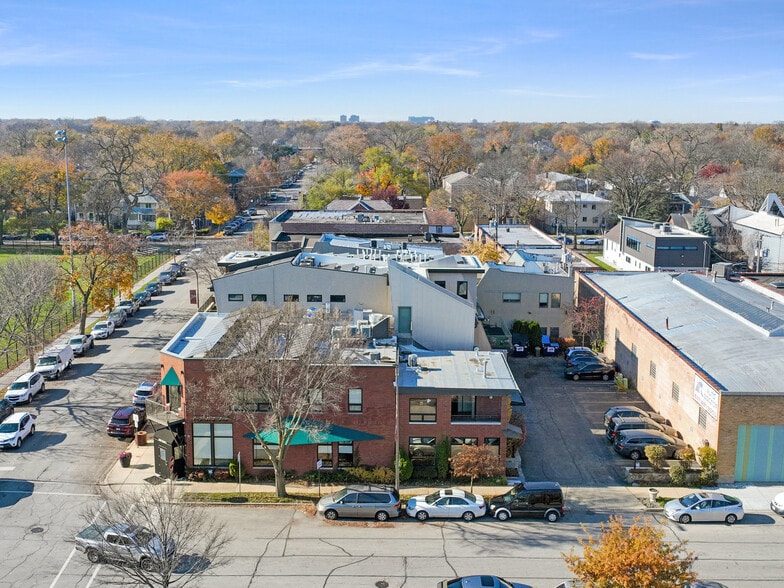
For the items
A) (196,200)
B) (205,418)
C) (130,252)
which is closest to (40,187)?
(196,200)

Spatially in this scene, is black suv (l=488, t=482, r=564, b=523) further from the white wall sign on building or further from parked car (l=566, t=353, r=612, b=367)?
parked car (l=566, t=353, r=612, b=367)

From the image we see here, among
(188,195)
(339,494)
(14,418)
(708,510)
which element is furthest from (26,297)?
(188,195)

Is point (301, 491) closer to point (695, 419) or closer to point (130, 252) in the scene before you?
point (695, 419)

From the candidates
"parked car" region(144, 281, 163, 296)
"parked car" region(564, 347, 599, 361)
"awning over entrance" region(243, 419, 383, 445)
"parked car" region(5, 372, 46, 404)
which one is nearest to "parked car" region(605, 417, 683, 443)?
"parked car" region(564, 347, 599, 361)

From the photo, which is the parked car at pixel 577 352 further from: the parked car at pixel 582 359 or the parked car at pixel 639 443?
the parked car at pixel 639 443

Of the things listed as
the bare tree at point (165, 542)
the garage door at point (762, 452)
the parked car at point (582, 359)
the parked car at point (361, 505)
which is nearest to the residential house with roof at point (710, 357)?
the garage door at point (762, 452)
